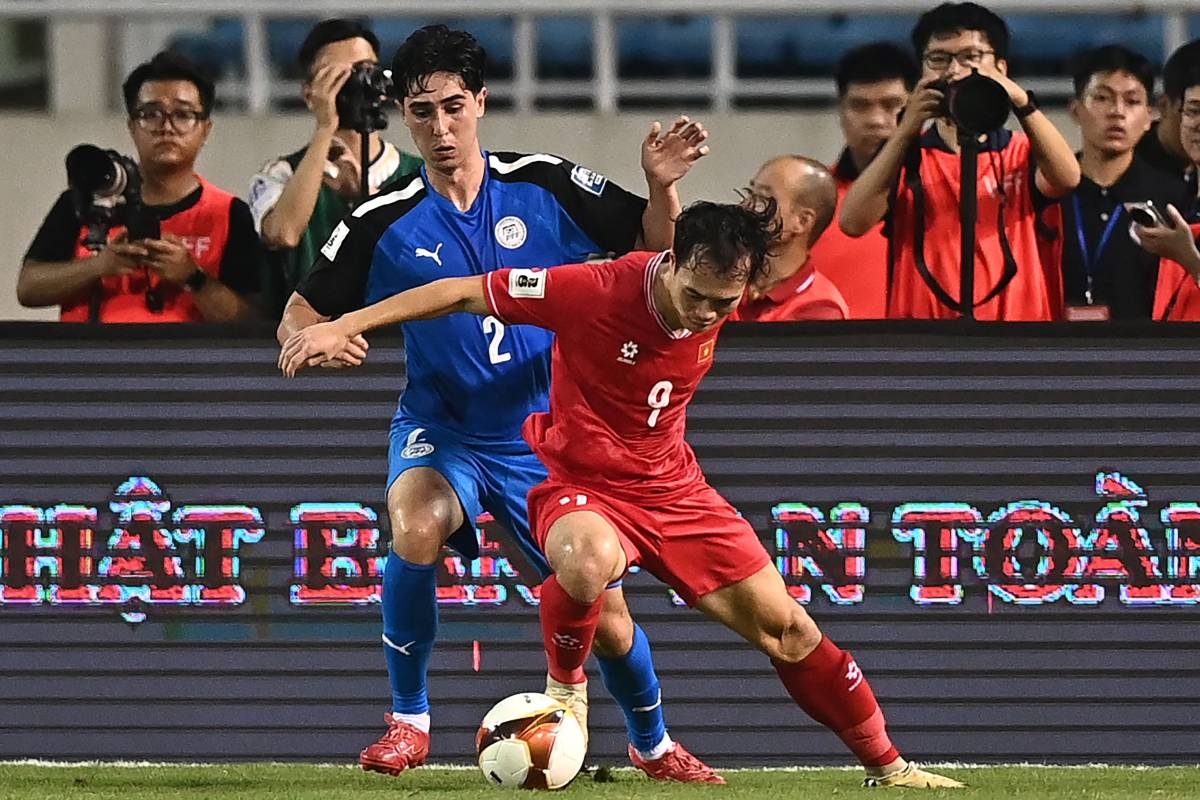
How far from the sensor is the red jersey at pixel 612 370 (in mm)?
6059

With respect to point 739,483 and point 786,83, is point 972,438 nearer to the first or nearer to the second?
point 739,483

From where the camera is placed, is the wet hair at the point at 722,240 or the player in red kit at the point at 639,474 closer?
the wet hair at the point at 722,240

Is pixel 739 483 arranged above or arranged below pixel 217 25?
below

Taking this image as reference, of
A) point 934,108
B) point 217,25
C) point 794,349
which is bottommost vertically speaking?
point 794,349

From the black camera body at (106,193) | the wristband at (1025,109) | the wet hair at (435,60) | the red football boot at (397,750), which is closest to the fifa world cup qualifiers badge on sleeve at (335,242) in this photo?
Answer: the wet hair at (435,60)

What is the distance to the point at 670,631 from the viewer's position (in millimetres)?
7184

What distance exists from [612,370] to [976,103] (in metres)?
1.70

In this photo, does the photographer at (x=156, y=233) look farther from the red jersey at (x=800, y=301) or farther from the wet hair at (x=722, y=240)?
the wet hair at (x=722, y=240)

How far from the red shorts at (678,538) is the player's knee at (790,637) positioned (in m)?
0.16

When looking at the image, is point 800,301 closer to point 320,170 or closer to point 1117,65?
point 1117,65

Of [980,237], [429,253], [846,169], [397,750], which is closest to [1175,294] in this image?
[980,237]

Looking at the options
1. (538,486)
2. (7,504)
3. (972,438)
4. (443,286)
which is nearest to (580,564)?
(538,486)

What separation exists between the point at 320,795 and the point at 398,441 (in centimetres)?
123

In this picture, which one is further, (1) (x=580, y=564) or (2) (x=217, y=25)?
(2) (x=217, y=25)
